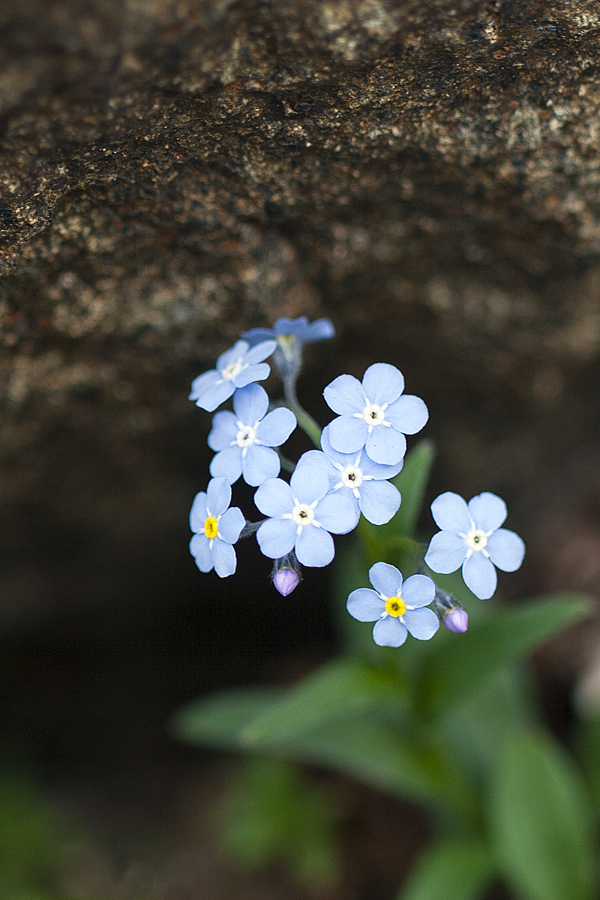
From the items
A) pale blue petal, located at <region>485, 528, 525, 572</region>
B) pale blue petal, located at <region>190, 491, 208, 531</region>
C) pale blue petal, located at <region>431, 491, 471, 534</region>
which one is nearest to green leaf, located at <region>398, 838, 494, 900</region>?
pale blue petal, located at <region>485, 528, 525, 572</region>

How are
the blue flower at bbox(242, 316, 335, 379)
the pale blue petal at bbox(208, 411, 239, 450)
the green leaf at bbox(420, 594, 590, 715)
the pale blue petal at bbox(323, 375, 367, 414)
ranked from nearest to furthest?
the pale blue petal at bbox(323, 375, 367, 414)
the pale blue petal at bbox(208, 411, 239, 450)
the blue flower at bbox(242, 316, 335, 379)
the green leaf at bbox(420, 594, 590, 715)

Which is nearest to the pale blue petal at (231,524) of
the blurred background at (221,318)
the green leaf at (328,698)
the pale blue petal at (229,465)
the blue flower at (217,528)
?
the blue flower at (217,528)

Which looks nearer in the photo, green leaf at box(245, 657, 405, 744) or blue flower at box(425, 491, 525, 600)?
blue flower at box(425, 491, 525, 600)

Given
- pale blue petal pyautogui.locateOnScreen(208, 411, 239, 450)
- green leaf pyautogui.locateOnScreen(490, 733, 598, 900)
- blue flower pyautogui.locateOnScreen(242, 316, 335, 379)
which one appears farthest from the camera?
green leaf pyautogui.locateOnScreen(490, 733, 598, 900)

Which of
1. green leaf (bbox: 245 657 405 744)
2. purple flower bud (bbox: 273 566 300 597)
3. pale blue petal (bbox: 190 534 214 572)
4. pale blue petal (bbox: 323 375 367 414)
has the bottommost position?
green leaf (bbox: 245 657 405 744)

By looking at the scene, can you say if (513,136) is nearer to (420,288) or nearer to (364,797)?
(420,288)

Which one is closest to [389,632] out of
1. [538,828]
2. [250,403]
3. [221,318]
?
[250,403]

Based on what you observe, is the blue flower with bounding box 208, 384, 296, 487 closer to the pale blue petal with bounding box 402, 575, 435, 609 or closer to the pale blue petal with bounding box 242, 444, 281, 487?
the pale blue petal with bounding box 242, 444, 281, 487
